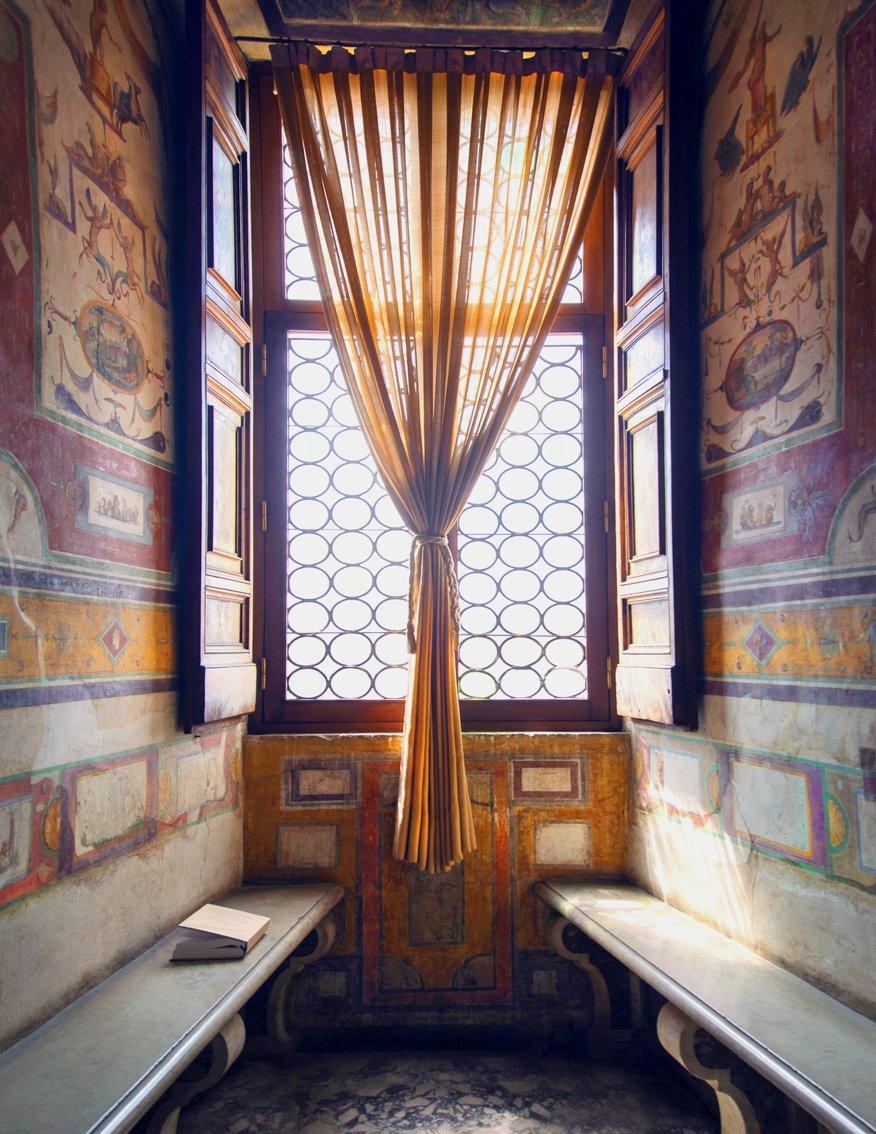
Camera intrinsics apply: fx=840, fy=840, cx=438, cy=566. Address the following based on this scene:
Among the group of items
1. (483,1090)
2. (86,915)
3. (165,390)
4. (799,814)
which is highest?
(165,390)

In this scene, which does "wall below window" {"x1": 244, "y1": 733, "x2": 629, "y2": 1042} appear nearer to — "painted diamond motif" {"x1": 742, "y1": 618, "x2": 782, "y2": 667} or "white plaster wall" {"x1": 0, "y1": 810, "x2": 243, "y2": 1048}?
"white plaster wall" {"x1": 0, "y1": 810, "x2": 243, "y2": 1048}

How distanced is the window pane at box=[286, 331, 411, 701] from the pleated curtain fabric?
9.8 inches

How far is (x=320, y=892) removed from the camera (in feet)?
10.1

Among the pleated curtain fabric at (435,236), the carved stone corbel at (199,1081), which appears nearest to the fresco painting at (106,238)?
the pleated curtain fabric at (435,236)

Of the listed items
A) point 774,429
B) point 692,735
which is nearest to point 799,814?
point 692,735

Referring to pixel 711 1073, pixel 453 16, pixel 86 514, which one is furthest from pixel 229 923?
pixel 453 16

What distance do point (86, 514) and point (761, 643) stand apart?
1914 millimetres

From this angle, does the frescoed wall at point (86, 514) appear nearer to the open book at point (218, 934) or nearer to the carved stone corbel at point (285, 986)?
the open book at point (218, 934)

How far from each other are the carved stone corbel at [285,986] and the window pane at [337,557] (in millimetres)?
887

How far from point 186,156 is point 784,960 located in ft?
10.0

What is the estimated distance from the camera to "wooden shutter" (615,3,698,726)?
111 inches

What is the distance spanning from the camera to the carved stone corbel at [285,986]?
9.87 feet

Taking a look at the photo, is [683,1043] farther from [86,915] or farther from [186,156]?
[186,156]

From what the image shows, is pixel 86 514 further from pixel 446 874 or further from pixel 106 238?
pixel 446 874
